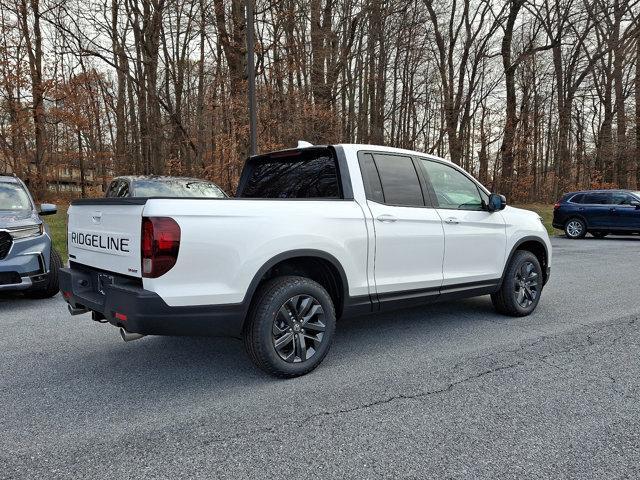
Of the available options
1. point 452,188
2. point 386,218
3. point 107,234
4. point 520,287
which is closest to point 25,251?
point 107,234

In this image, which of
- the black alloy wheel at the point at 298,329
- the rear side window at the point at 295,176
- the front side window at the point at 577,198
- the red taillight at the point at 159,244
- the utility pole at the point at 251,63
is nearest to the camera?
the red taillight at the point at 159,244

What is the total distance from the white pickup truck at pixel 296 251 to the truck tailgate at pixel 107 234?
1 centimetres

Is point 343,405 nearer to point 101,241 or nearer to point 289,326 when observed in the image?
point 289,326

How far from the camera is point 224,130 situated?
54.0ft

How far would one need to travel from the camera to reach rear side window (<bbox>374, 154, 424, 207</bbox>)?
Result: 164 inches

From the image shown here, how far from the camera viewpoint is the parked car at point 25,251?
5417 mm

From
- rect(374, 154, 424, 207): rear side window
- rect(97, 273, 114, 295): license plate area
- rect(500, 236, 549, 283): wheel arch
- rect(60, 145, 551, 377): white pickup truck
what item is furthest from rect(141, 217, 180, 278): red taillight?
rect(500, 236, 549, 283): wheel arch

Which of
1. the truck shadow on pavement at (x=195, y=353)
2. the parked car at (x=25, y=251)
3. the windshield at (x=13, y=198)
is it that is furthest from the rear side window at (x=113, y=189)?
the truck shadow on pavement at (x=195, y=353)

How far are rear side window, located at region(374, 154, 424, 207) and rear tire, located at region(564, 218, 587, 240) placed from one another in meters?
13.5

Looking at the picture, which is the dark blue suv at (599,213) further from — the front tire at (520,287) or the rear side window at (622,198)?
the front tire at (520,287)

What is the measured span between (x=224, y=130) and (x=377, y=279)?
13.8 meters

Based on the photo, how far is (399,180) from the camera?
14.1 ft

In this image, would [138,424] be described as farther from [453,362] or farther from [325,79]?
[325,79]

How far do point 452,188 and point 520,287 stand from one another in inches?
57.0
